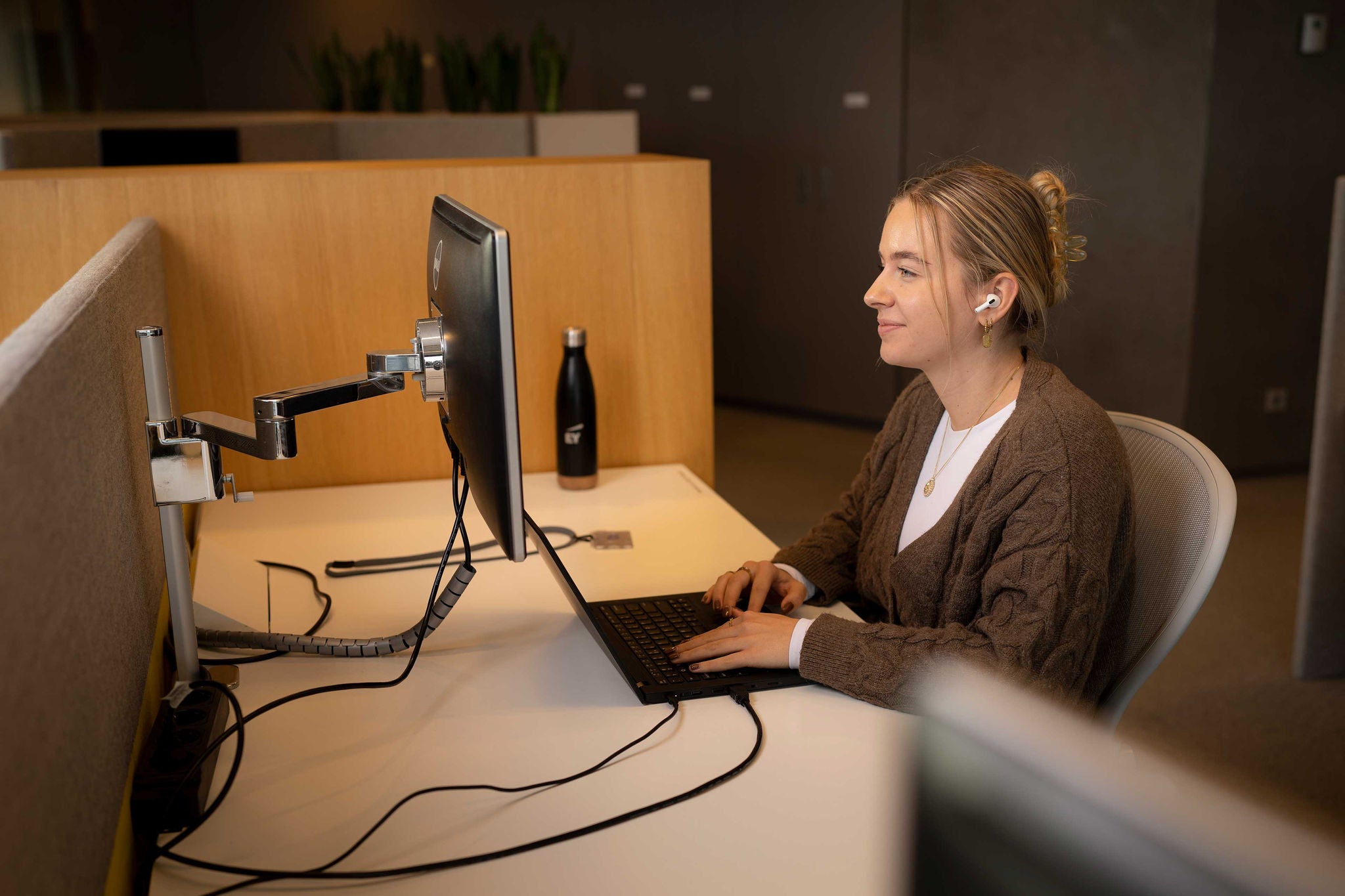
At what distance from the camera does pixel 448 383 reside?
1072 mm

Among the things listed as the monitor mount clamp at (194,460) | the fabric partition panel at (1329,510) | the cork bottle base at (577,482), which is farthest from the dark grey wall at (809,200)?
the monitor mount clamp at (194,460)

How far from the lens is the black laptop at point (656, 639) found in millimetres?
1064

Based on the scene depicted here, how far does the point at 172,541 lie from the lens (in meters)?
1.01

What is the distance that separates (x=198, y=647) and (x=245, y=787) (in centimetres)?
31

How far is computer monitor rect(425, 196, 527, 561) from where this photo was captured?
86 cm

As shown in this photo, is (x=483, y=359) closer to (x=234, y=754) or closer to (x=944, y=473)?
(x=234, y=754)

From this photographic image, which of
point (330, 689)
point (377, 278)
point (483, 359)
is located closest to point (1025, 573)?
point (483, 359)

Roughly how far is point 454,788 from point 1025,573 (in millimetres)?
561

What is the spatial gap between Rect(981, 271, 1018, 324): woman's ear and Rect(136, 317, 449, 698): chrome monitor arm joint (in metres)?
0.58

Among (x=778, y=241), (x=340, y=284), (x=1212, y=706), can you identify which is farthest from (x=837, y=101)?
(x=340, y=284)

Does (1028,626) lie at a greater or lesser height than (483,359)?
lesser

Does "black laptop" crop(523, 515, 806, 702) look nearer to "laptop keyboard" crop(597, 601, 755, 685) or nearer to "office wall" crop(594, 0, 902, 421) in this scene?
"laptop keyboard" crop(597, 601, 755, 685)

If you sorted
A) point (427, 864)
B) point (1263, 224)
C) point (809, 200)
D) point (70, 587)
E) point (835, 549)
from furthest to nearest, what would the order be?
point (809, 200) < point (1263, 224) < point (835, 549) < point (427, 864) < point (70, 587)

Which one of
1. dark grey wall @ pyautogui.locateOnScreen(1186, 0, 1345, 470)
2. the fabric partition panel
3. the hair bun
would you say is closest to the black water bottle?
the hair bun
